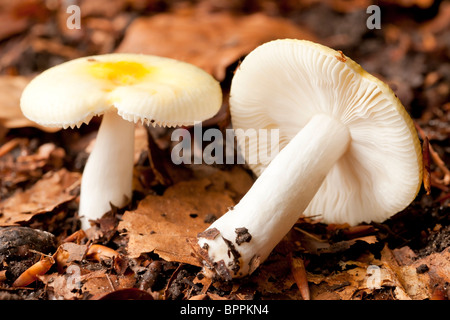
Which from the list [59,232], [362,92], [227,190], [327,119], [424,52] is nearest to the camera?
[362,92]

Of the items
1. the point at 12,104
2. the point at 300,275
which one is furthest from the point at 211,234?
the point at 12,104

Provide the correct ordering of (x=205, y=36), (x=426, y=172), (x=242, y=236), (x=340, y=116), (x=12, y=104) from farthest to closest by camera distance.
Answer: (x=205, y=36)
(x=12, y=104)
(x=340, y=116)
(x=426, y=172)
(x=242, y=236)

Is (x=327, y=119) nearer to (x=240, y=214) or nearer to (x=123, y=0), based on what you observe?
(x=240, y=214)

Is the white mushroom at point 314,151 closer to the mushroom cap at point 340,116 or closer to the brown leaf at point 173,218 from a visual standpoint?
the mushroom cap at point 340,116

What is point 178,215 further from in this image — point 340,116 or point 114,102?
point 340,116

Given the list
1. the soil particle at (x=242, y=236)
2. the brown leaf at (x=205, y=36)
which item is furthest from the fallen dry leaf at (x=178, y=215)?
the brown leaf at (x=205, y=36)
